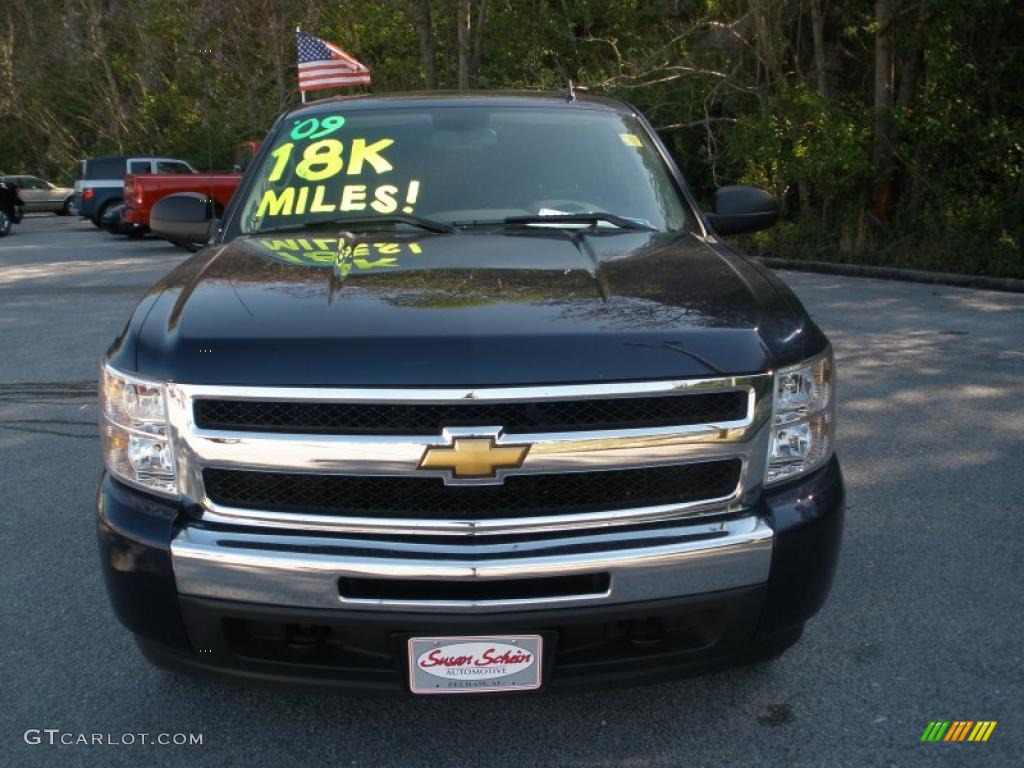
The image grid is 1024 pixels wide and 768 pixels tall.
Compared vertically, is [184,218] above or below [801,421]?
above

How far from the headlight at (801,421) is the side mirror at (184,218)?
2700mm

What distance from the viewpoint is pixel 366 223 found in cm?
385

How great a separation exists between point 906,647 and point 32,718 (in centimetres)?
267

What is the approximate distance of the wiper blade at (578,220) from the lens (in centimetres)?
384

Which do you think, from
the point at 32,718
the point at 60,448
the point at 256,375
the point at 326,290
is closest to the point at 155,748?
the point at 32,718

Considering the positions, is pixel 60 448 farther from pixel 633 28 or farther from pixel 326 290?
pixel 633 28

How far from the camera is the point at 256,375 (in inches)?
100

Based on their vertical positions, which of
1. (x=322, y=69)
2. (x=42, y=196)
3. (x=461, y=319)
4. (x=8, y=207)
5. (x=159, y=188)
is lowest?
(x=42, y=196)

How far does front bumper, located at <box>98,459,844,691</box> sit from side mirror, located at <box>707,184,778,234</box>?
74.9 inches

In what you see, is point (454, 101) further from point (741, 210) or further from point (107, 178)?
point (107, 178)

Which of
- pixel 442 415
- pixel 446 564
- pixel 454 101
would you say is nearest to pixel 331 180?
pixel 454 101

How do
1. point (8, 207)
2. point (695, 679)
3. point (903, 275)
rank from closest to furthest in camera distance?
point (695, 679) < point (903, 275) < point (8, 207)

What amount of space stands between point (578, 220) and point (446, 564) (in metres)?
1.72

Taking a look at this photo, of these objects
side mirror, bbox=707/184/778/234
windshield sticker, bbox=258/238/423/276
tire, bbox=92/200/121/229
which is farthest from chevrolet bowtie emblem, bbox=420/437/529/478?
tire, bbox=92/200/121/229
